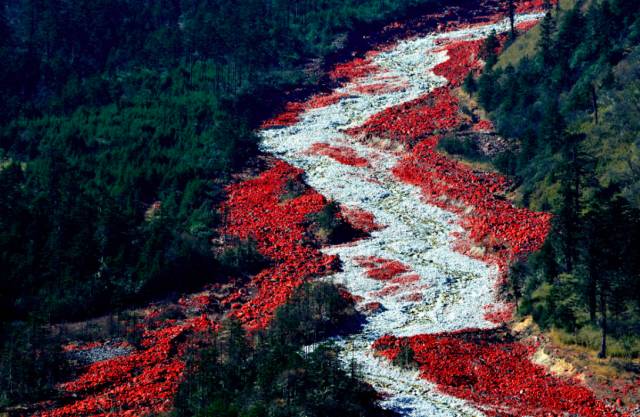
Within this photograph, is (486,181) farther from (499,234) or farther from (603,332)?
A: (603,332)

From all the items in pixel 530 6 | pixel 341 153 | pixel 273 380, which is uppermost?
pixel 530 6

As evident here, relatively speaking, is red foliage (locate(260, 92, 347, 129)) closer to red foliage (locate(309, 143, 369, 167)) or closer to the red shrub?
red foliage (locate(309, 143, 369, 167))

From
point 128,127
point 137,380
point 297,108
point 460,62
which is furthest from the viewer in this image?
point 460,62

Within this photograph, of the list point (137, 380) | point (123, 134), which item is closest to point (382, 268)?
point (137, 380)

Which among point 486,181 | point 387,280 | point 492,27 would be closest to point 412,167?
point 486,181

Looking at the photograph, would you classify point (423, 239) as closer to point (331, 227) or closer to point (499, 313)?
point (331, 227)

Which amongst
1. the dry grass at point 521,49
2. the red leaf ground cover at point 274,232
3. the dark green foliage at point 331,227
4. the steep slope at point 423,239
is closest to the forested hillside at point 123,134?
the red leaf ground cover at point 274,232
